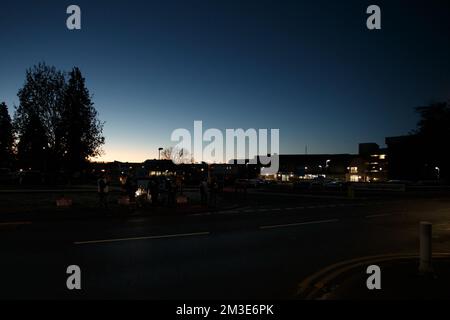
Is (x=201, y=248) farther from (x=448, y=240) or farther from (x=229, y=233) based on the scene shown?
(x=448, y=240)

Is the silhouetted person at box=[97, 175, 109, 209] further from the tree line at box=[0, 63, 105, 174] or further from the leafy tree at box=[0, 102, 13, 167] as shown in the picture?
the leafy tree at box=[0, 102, 13, 167]

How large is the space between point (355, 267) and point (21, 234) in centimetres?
973

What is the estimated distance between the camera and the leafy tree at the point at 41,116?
44.7 meters

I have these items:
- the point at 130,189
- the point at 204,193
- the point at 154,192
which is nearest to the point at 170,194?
the point at 154,192

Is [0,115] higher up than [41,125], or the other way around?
[0,115]

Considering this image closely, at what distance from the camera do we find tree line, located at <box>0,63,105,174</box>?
44.8 metres

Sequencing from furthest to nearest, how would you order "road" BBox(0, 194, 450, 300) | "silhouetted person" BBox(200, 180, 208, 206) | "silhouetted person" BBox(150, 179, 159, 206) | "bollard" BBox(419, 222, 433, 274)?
"silhouetted person" BBox(200, 180, 208, 206) → "silhouetted person" BBox(150, 179, 159, 206) → "bollard" BBox(419, 222, 433, 274) → "road" BBox(0, 194, 450, 300)

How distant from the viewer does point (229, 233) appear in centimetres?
1212

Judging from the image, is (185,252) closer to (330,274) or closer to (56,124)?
(330,274)

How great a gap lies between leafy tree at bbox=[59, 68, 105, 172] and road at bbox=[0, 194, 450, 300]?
115 feet

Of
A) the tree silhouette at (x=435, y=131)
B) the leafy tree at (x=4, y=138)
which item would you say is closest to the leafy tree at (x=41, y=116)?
the leafy tree at (x=4, y=138)

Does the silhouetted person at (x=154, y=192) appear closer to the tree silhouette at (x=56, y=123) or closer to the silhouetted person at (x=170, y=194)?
the silhouetted person at (x=170, y=194)

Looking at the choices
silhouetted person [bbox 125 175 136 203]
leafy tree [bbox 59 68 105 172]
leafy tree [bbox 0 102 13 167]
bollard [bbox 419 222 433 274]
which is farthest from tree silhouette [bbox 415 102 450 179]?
leafy tree [bbox 0 102 13 167]

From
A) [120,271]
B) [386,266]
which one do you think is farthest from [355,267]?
[120,271]
